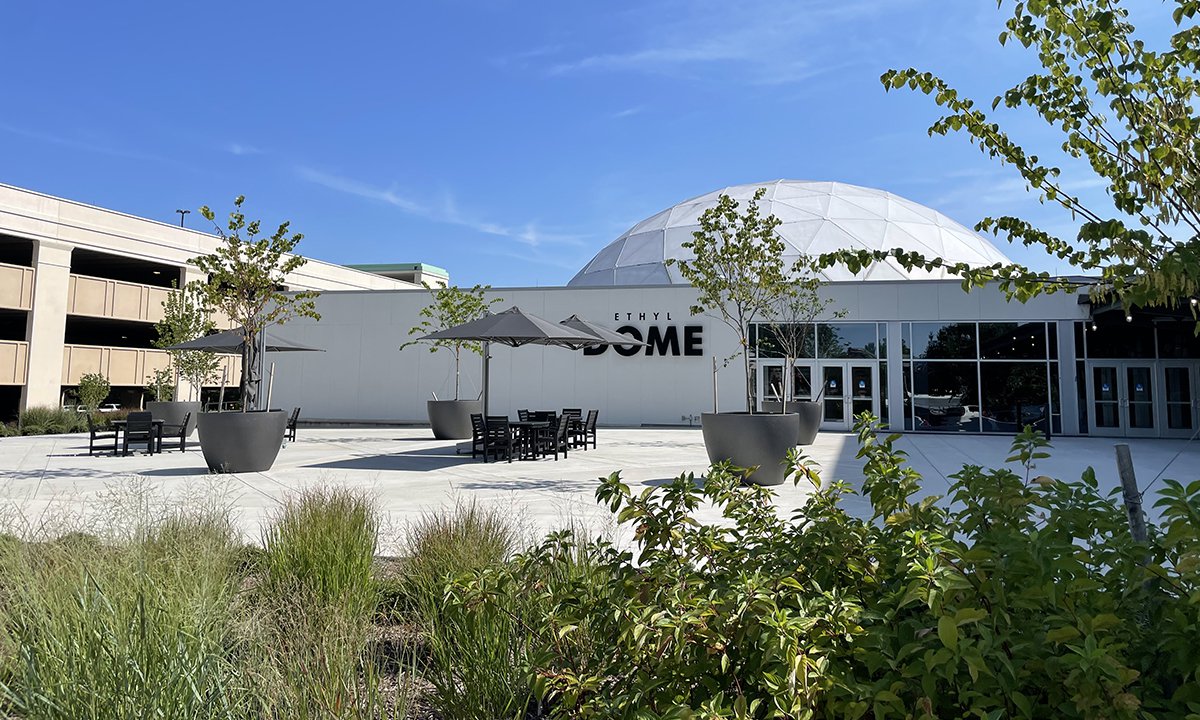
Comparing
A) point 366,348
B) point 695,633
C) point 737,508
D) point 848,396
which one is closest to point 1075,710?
point 695,633

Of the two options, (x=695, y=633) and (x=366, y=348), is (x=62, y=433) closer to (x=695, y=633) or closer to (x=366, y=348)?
(x=366, y=348)

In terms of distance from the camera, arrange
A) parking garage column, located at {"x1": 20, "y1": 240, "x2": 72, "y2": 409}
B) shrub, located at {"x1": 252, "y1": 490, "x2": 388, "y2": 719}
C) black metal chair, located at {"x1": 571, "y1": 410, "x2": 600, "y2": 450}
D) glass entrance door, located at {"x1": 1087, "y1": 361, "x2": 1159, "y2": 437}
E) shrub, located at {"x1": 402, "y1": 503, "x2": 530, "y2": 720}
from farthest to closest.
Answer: parking garage column, located at {"x1": 20, "y1": 240, "x2": 72, "y2": 409} → glass entrance door, located at {"x1": 1087, "y1": 361, "x2": 1159, "y2": 437} → black metal chair, located at {"x1": 571, "y1": 410, "x2": 600, "y2": 450} → shrub, located at {"x1": 402, "y1": 503, "x2": 530, "y2": 720} → shrub, located at {"x1": 252, "y1": 490, "x2": 388, "y2": 719}

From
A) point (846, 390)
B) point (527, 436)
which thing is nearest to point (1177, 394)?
point (846, 390)

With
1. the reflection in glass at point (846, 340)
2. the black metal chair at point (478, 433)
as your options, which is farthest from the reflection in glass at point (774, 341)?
the black metal chair at point (478, 433)

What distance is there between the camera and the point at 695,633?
1.84 metres

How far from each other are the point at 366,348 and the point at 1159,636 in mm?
26541

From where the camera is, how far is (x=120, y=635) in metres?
2.48

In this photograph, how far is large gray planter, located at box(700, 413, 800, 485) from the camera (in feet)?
32.5

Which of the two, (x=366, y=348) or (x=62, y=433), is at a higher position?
(x=366, y=348)

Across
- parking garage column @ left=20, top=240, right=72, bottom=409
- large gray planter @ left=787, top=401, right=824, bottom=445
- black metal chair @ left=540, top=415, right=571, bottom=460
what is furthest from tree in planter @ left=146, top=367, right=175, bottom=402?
large gray planter @ left=787, top=401, right=824, bottom=445

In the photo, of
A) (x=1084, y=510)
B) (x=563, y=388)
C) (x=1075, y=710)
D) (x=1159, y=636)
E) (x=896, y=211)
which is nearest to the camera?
(x=1075, y=710)

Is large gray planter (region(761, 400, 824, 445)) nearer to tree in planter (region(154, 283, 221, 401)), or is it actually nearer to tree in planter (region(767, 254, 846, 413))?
tree in planter (region(767, 254, 846, 413))

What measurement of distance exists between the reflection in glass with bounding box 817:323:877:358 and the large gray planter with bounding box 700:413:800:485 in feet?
46.5

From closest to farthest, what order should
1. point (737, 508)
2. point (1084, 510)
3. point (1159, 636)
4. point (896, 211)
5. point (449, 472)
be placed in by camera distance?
point (1159, 636)
point (1084, 510)
point (737, 508)
point (449, 472)
point (896, 211)
